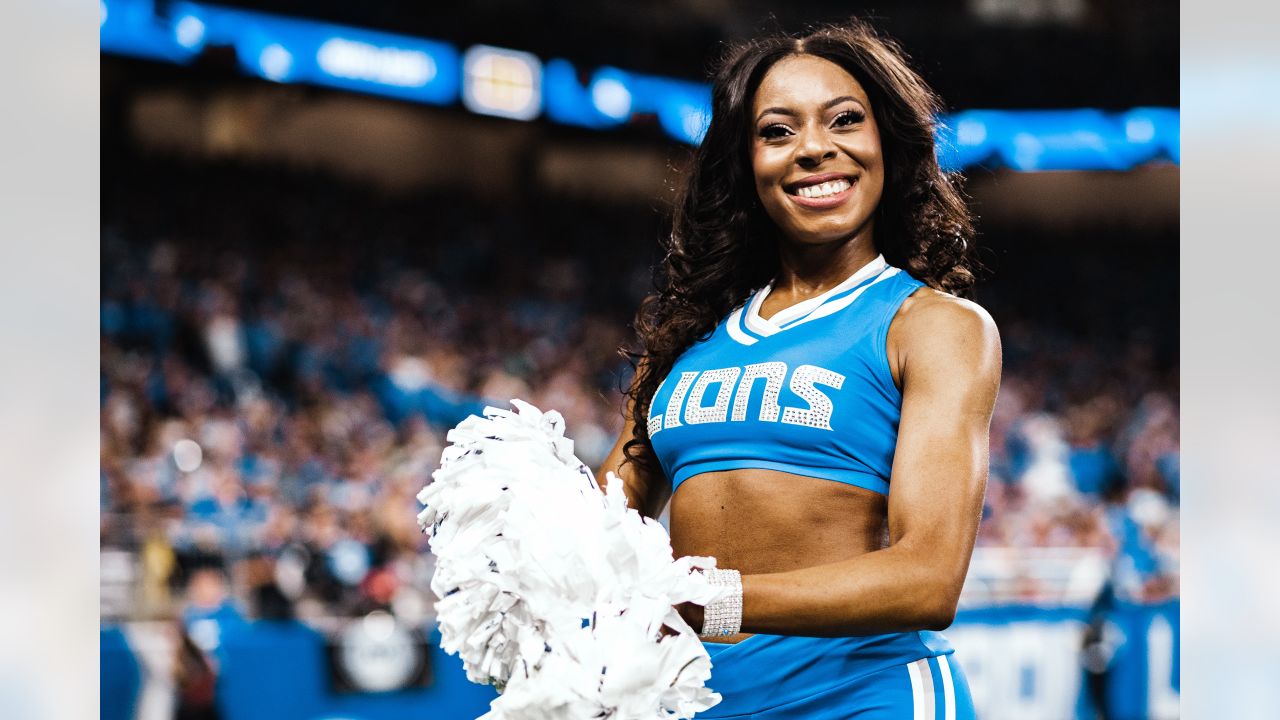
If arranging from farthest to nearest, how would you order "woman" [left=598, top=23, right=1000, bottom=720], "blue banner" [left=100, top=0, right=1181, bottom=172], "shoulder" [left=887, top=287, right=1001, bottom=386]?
"blue banner" [left=100, top=0, right=1181, bottom=172]
"shoulder" [left=887, top=287, right=1001, bottom=386]
"woman" [left=598, top=23, right=1000, bottom=720]

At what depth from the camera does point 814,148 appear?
189cm

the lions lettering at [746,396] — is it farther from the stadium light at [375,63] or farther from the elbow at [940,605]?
the stadium light at [375,63]

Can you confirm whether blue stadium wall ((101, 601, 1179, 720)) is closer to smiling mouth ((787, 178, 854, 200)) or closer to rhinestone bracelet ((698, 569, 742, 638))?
smiling mouth ((787, 178, 854, 200))

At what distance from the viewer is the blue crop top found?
5.89 feet

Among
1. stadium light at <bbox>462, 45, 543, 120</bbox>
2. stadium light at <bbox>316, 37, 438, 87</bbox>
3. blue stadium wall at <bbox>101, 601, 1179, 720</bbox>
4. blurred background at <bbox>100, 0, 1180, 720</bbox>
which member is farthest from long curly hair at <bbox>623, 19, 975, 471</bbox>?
stadium light at <bbox>462, 45, 543, 120</bbox>

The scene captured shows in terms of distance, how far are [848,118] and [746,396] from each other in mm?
436

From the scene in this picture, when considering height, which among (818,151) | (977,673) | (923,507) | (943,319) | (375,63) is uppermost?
(375,63)

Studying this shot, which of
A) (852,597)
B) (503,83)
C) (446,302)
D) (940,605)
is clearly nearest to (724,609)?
(852,597)

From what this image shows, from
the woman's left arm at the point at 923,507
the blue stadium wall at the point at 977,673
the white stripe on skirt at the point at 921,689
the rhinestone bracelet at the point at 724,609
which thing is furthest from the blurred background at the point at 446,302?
the rhinestone bracelet at the point at 724,609

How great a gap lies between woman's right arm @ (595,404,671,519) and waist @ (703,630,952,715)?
36 centimetres

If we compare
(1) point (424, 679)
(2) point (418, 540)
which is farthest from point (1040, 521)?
(1) point (424, 679)

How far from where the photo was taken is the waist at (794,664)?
179 centimetres

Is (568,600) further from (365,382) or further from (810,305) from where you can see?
(365,382)
